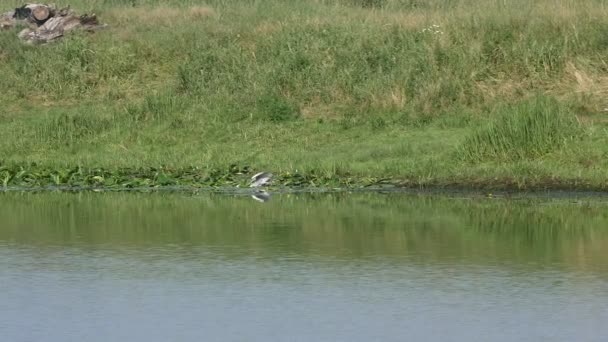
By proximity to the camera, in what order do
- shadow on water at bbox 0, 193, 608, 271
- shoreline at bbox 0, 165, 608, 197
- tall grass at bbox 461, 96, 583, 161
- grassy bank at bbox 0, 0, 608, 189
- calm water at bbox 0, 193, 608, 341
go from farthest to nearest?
grassy bank at bbox 0, 0, 608, 189, tall grass at bbox 461, 96, 583, 161, shoreline at bbox 0, 165, 608, 197, shadow on water at bbox 0, 193, 608, 271, calm water at bbox 0, 193, 608, 341

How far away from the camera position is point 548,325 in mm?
9898

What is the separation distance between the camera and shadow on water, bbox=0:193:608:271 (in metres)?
13.4

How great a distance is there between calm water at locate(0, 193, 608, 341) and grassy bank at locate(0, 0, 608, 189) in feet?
4.79

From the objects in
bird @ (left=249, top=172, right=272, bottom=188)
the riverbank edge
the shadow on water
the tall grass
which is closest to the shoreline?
the riverbank edge

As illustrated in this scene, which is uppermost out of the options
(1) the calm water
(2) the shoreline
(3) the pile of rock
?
(3) the pile of rock

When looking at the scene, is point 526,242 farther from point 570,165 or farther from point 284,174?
point 284,174

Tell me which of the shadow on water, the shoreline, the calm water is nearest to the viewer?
the calm water

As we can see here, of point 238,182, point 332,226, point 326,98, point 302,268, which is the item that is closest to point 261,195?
point 238,182

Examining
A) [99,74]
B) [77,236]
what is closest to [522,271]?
[77,236]

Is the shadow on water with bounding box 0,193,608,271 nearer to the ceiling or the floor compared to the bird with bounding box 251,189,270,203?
nearer to the ceiling

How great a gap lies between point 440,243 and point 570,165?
4109 mm

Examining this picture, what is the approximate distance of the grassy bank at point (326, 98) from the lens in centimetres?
1808

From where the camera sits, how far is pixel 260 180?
59.7 feet

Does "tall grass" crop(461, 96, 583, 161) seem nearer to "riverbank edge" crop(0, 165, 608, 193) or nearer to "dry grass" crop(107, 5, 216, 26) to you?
"riverbank edge" crop(0, 165, 608, 193)
